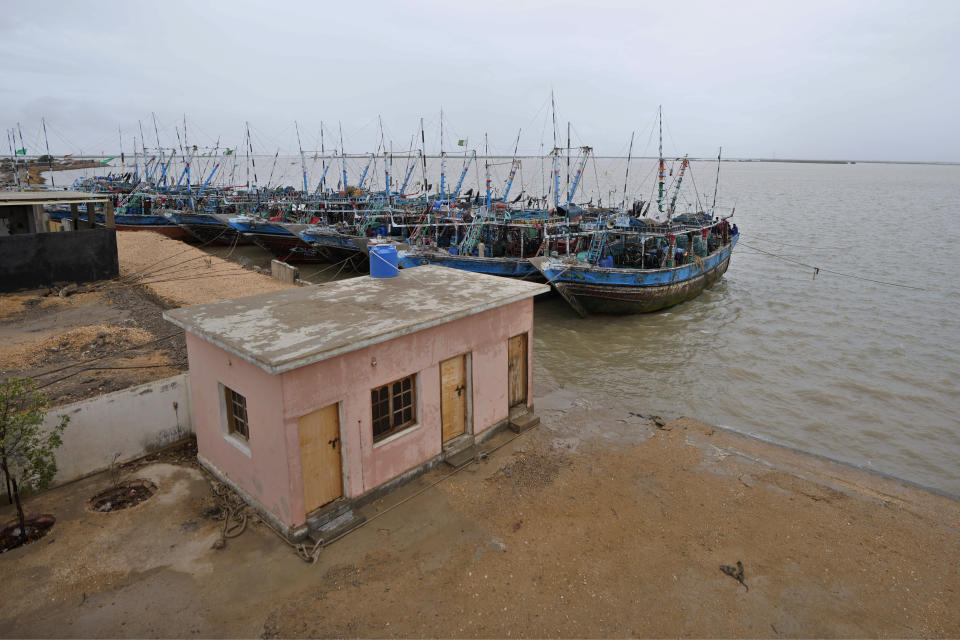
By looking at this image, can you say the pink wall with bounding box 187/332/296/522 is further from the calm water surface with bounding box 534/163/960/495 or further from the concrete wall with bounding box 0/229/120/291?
the concrete wall with bounding box 0/229/120/291

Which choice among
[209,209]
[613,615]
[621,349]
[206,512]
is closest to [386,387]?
[206,512]

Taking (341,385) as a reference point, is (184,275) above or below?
below

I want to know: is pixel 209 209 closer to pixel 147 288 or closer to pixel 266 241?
pixel 266 241

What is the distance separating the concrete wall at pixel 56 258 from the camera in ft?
53.2

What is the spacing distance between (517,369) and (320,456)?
417cm

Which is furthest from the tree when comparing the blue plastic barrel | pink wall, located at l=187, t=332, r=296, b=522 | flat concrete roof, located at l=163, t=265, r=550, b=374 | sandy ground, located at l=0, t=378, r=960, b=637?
the blue plastic barrel

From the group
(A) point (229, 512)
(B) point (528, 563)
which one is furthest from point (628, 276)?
(A) point (229, 512)

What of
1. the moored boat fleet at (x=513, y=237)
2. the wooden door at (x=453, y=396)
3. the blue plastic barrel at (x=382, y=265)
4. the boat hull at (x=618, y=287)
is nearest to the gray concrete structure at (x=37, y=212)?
the moored boat fleet at (x=513, y=237)

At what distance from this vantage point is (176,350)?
465 inches

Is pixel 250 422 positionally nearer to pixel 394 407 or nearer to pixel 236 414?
pixel 236 414

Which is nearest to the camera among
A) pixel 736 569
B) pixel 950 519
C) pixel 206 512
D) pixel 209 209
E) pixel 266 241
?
pixel 736 569

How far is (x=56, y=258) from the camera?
17.0 m

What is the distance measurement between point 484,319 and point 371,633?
4684 mm

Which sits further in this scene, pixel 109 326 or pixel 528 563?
pixel 109 326
